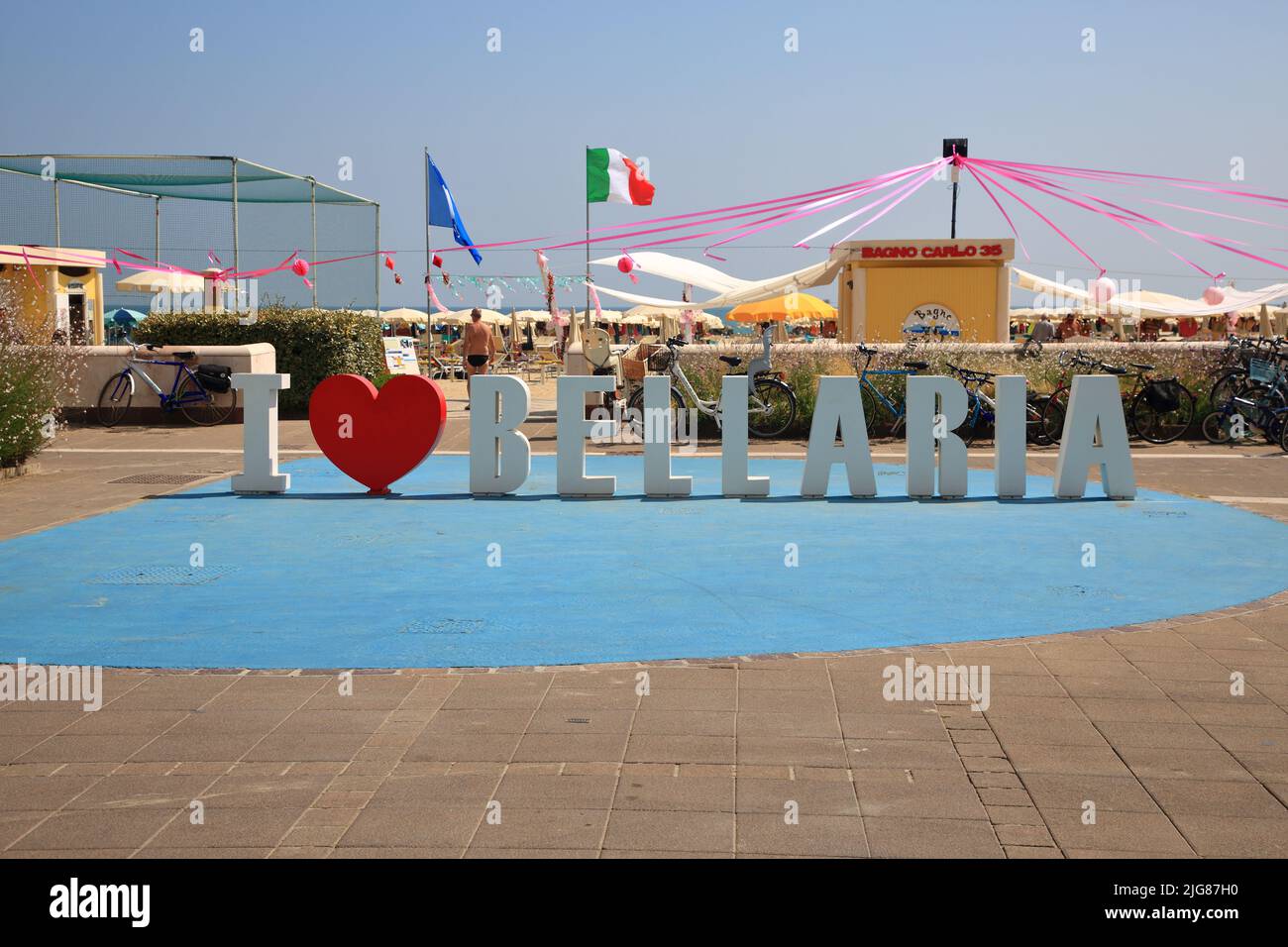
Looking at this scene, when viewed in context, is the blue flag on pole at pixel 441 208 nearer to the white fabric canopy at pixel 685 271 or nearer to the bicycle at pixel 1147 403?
the white fabric canopy at pixel 685 271

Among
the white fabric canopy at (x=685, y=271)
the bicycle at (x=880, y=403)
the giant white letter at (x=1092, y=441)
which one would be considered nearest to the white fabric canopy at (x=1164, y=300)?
the white fabric canopy at (x=685, y=271)

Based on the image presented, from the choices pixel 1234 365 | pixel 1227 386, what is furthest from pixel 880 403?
pixel 1234 365

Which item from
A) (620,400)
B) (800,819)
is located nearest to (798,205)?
(620,400)

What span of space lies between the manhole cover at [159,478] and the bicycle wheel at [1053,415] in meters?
10.2

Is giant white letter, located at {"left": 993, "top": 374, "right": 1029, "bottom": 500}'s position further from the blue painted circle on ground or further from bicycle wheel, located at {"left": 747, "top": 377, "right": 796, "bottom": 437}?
bicycle wheel, located at {"left": 747, "top": 377, "right": 796, "bottom": 437}

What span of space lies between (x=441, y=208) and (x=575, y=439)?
12.6 metres

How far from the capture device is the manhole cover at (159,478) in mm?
13648

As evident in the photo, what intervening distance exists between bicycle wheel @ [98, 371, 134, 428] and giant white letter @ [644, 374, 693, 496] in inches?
383

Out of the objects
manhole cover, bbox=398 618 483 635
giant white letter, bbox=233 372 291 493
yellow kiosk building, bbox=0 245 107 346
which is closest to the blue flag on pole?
yellow kiosk building, bbox=0 245 107 346

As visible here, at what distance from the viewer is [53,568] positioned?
9.06 m

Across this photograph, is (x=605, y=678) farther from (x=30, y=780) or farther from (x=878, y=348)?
(x=878, y=348)

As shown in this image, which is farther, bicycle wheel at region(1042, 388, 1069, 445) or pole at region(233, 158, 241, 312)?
pole at region(233, 158, 241, 312)

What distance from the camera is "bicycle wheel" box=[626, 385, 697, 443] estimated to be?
57.6ft
